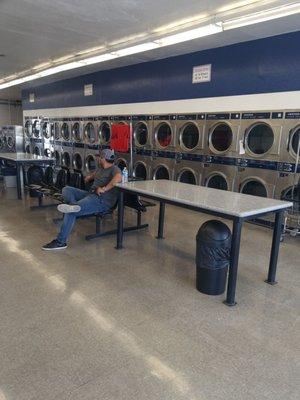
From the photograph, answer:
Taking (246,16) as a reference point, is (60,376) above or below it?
below

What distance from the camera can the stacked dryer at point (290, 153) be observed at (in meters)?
4.87

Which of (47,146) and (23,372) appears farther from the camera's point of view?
(47,146)

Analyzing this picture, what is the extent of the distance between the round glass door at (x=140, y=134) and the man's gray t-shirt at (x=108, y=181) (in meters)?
2.97

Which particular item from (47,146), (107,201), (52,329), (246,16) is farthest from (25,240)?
(47,146)

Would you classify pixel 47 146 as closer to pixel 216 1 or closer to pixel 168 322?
pixel 216 1

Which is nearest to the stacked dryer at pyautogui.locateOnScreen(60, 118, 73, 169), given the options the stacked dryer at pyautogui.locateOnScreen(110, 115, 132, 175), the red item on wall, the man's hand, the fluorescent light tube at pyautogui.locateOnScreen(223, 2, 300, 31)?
the stacked dryer at pyautogui.locateOnScreen(110, 115, 132, 175)

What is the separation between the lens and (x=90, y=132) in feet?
30.0

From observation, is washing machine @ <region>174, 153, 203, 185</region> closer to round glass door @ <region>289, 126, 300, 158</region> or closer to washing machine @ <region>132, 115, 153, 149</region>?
washing machine @ <region>132, 115, 153, 149</region>

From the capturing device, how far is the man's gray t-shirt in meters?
4.55

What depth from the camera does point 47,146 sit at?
11023 mm

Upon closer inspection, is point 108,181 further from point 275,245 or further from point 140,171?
point 140,171

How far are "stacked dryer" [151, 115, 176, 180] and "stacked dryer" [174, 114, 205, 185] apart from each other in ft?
0.43

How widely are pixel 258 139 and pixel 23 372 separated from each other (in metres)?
4.83

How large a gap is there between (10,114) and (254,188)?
1500cm
